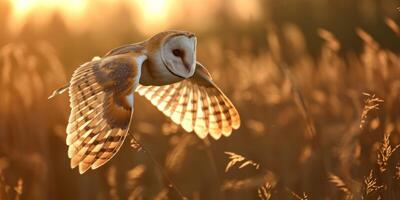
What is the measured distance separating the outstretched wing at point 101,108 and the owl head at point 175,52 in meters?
0.12

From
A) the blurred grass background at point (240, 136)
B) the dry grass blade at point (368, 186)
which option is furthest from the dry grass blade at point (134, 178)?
the dry grass blade at point (368, 186)

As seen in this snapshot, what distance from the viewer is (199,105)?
130 inches

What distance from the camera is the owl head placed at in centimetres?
241

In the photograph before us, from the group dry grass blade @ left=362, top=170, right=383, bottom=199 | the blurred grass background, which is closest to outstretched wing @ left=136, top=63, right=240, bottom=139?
the blurred grass background

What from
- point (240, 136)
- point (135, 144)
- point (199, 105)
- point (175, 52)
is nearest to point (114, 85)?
point (135, 144)

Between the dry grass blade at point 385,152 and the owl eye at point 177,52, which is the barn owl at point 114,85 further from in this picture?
the dry grass blade at point 385,152

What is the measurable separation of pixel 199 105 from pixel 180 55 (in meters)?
0.84

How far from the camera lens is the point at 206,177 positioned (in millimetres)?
3992

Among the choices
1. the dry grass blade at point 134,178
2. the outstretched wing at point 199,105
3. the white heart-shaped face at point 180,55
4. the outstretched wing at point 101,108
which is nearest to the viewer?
the outstretched wing at point 101,108

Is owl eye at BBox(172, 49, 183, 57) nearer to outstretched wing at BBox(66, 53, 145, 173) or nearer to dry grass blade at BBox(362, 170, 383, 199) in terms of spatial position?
outstretched wing at BBox(66, 53, 145, 173)

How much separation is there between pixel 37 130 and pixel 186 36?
5.44ft

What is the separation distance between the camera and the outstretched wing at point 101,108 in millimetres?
2139

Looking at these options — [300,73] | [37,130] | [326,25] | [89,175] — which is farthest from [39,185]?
[326,25]

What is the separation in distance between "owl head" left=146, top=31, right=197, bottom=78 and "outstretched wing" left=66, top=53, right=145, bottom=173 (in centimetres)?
12
